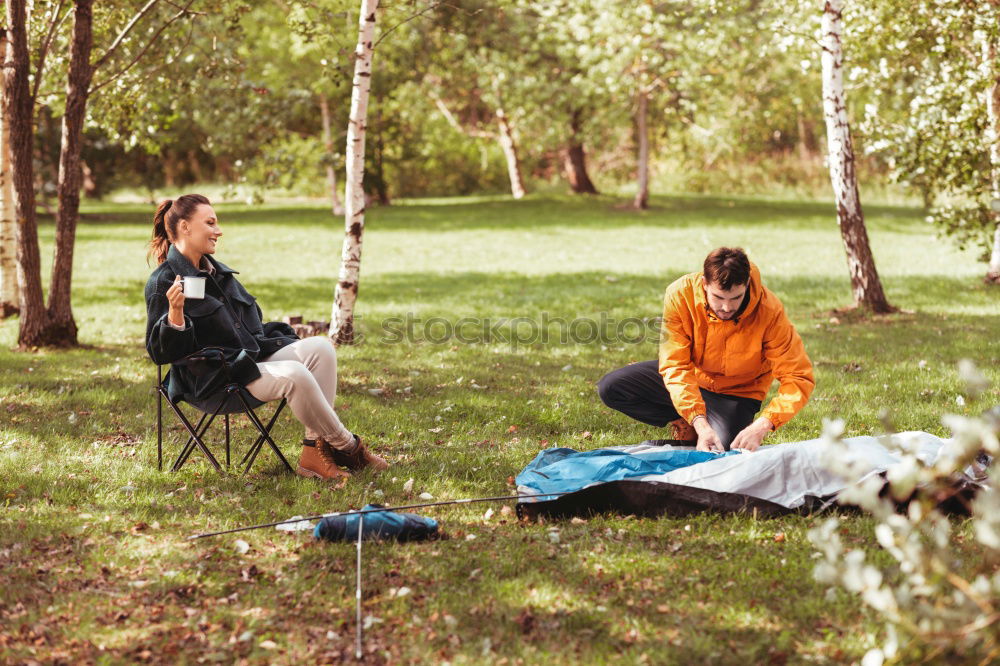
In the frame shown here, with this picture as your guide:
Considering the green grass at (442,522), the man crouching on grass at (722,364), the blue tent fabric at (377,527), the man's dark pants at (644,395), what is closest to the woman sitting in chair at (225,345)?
the green grass at (442,522)

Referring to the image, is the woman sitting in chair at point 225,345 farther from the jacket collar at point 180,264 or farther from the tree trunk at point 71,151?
the tree trunk at point 71,151

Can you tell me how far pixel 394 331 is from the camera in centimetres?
1050

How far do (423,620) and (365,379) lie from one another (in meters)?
4.47

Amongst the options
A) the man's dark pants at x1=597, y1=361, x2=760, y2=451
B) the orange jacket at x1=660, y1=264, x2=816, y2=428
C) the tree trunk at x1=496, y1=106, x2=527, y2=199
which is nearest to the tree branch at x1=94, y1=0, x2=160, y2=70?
the man's dark pants at x1=597, y1=361, x2=760, y2=451

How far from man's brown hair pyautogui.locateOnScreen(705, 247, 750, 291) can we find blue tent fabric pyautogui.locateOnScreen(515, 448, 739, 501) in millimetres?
884

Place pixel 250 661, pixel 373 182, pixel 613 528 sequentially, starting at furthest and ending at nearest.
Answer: pixel 373 182 → pixel 613 528 → pixel 250 661

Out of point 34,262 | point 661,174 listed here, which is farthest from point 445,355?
point 661,174

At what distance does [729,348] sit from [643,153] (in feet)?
68.1

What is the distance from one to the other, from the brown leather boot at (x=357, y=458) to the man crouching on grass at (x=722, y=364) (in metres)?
1.50

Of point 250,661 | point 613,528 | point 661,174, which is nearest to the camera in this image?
point 250,661

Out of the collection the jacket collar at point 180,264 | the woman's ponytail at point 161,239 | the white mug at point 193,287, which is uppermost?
the woman's ponytail at point 161,239

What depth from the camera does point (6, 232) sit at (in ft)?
33.8

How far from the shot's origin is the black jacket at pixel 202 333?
16.2 ft

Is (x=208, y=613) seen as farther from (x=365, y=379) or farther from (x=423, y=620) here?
(x=365, y=379)
